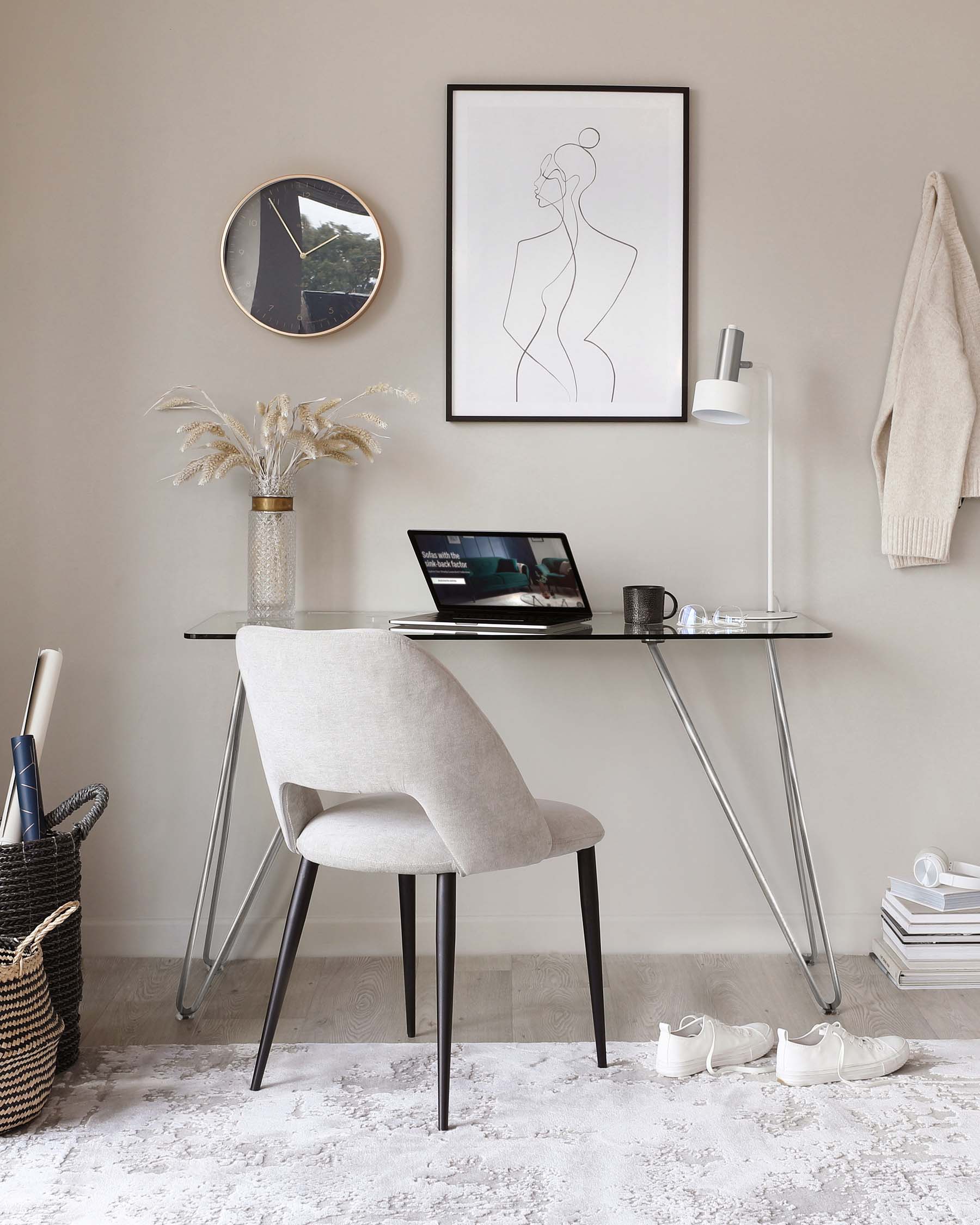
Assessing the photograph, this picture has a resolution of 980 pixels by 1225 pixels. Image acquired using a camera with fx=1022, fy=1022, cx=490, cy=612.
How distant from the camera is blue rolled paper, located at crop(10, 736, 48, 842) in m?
1.89

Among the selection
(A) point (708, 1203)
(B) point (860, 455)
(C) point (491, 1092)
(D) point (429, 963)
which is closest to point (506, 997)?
(D) point (429, 963)

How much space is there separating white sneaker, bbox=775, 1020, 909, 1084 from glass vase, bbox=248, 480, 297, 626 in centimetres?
132

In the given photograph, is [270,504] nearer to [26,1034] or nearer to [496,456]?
[496,456]

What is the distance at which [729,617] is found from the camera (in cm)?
219

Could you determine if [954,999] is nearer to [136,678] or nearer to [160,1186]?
[160,1186]

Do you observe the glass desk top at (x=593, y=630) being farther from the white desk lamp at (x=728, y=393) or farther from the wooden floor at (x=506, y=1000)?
the wooden floor at (x=506, y=1000)

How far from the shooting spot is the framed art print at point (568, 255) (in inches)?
93.4

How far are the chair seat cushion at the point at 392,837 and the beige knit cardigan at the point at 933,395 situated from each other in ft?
3.54

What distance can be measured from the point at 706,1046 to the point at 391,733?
0.85m

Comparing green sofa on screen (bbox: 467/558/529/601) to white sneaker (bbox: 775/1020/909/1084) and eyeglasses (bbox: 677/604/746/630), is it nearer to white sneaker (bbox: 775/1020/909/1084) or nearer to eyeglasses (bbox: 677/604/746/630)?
eyeglasses (bbox: 677/604/746/630)

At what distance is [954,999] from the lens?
2.20 metres

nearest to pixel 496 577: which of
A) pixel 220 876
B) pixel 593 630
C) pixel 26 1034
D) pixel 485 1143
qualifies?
pixel 593 630

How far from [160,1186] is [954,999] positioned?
1633mm

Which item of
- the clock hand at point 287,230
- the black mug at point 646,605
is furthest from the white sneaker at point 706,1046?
the clock hand at point 287,230
